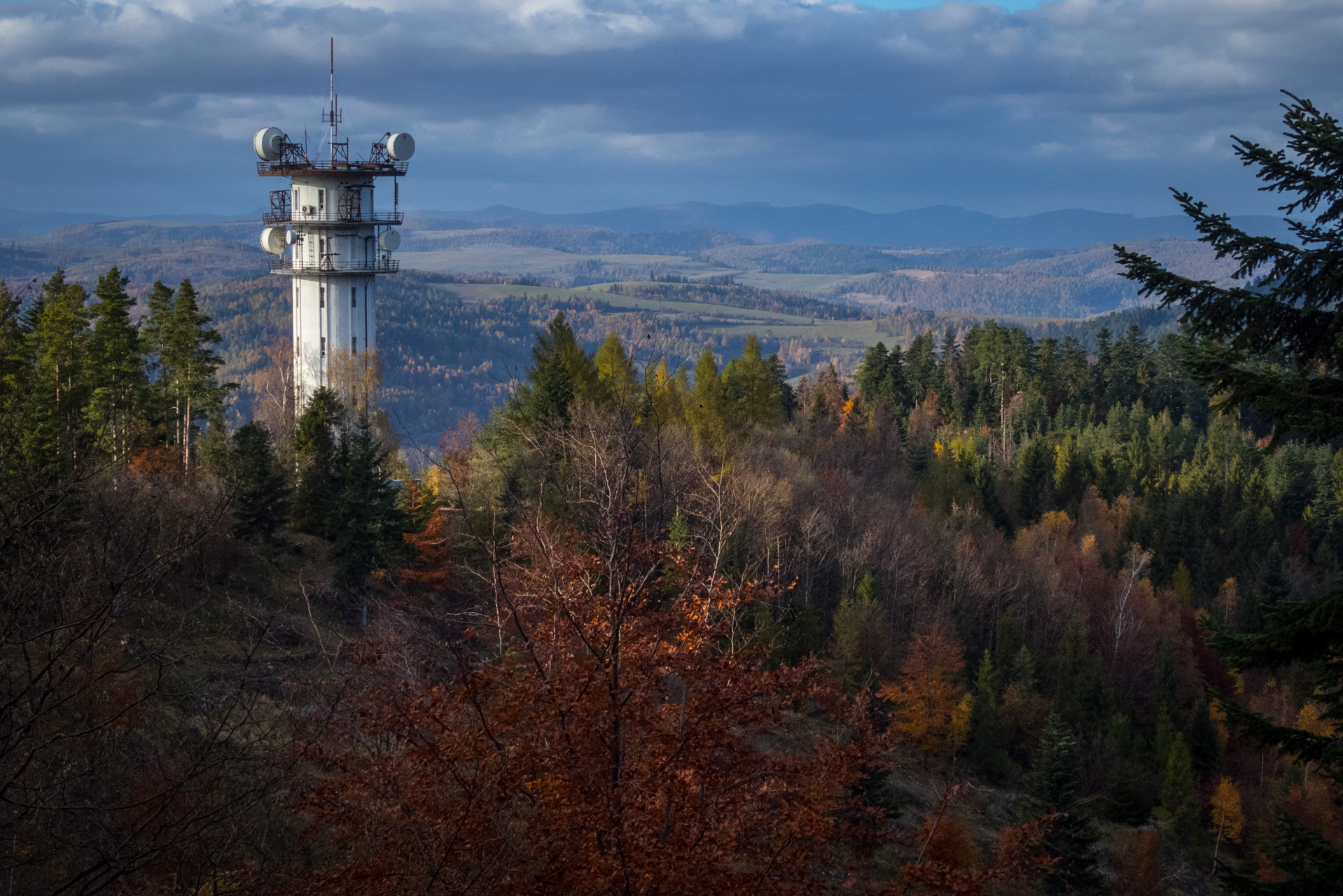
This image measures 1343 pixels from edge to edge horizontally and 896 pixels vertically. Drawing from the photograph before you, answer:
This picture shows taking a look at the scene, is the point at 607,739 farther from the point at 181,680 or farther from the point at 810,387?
the point at 810,387

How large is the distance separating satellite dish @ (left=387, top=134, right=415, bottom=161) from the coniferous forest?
1305cm

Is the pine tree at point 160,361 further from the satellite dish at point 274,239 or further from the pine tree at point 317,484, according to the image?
the satellite dish at point 274,239

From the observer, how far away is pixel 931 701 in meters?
44.1

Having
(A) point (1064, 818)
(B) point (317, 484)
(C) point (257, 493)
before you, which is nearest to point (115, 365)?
(B) point (317, 484)

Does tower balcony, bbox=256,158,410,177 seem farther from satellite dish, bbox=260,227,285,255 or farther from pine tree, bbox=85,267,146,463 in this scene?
pine tree, bbox=85,267,146,463

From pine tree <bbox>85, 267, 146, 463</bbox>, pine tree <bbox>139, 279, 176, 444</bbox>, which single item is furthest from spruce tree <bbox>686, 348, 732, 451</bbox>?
pine tree <bbox>85, 267, 146, 463</bbox>

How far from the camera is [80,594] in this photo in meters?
9.72

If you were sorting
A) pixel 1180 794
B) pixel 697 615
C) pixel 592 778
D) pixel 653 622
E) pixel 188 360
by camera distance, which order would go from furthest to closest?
pixel 1180 794 < pixel 188 360 < pixel 697 615 < pixel 653 622 < pixel 592 778

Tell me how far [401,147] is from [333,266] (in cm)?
788

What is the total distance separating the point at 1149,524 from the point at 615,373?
49085mm

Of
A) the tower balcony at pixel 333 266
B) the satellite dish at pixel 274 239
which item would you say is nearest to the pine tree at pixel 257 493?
the tower balcony at pixel 333 266

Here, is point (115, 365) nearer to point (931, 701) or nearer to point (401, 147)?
point (401, 147)

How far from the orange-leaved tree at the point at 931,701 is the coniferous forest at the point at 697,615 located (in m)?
0.38

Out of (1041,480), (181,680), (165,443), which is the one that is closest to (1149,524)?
(1041,480)
